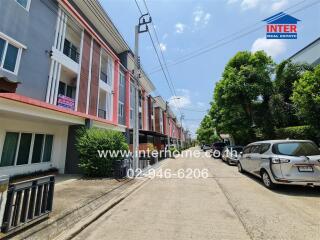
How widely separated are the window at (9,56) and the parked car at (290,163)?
1205 centimetres

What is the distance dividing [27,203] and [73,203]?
196 cm

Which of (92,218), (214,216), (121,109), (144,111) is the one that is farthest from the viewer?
(144,111)

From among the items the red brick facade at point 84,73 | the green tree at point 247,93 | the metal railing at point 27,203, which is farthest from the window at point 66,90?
the green tree at point 247,93

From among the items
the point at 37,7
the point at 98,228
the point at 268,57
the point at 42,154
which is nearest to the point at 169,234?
the point at 98,228

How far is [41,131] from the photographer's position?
11078 millimetres

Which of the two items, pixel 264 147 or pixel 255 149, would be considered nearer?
pixel 264 147

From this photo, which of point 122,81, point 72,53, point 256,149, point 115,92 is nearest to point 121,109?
point 115,92

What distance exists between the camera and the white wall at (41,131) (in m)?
9.11

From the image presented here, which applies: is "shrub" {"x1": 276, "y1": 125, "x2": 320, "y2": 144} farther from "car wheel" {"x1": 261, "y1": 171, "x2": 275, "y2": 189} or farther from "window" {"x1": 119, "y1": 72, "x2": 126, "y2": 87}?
"window" {"x1": 119, "y1": 72, "x2": 126, "y2": 87}

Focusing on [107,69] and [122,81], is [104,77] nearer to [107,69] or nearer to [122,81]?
[107,69]

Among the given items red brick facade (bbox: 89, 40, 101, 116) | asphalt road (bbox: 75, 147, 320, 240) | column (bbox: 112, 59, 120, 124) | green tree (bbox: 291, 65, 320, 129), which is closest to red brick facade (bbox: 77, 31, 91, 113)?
red brick facade (bbox: 89, 40, 101, 116)

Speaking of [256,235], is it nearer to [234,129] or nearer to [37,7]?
[37,7]

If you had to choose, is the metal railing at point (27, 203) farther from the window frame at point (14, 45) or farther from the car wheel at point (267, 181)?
the car wheel at point (267, 181)

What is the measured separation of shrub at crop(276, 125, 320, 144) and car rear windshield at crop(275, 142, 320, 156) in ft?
14.8
